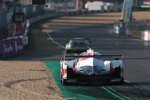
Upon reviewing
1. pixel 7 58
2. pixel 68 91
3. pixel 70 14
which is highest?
pixel 68 91

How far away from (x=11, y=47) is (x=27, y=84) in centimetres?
1714

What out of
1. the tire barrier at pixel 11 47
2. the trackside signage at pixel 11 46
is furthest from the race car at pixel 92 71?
the trackside signage at pixel 11 46

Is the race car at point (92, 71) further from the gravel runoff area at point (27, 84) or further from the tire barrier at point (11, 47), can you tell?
the tire barrier at point (11, 47)

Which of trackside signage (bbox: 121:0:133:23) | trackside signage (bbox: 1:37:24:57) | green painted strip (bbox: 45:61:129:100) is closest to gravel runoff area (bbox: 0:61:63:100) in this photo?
green painted strip (bbox: 45:61:129:100)

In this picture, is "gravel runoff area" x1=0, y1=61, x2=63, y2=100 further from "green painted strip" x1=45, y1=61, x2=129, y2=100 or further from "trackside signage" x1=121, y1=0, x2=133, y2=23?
"trackside signage" x1=121, y1=0, x2=133, y2=23

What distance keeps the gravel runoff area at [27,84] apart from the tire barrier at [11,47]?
27.9 feet

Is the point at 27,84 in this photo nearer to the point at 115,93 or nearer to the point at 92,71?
the point at 92,71

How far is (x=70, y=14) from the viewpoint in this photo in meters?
125

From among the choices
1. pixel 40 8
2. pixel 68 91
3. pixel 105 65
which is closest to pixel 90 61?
pixel 105 65

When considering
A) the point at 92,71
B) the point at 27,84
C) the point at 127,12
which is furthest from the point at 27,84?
the point at 127,12

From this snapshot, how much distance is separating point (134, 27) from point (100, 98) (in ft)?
168

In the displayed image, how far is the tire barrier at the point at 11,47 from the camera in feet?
113

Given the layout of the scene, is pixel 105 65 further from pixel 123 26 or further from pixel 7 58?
pixel 123 26

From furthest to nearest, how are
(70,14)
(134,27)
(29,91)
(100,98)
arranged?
(70,14) → (134,27) → (29,91) → (100,98)
